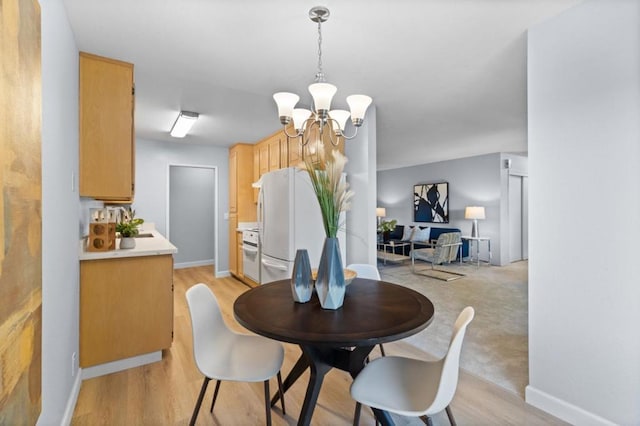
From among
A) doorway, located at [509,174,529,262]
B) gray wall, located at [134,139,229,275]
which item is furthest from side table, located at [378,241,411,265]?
gray wall, located at [134,139,229,275]

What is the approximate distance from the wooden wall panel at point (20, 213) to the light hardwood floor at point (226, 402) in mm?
832

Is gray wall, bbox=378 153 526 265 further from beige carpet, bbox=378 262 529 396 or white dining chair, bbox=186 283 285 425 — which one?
white dining chair, bbox=186 283 285 425

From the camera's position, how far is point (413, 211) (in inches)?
329

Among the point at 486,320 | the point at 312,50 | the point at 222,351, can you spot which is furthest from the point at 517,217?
the point at 222,351

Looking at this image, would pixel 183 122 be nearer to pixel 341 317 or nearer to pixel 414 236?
pixel 341 317

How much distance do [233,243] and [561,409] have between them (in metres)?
4.67

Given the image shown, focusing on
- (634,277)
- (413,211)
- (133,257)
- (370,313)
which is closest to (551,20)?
(634,277)

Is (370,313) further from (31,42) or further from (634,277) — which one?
(31,42)

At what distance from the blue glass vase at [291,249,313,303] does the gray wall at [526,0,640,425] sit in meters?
1.41

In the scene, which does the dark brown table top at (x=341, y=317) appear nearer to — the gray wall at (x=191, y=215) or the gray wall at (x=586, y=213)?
the gray wall at (x=586, y=213)

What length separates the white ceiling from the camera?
70.5 inches

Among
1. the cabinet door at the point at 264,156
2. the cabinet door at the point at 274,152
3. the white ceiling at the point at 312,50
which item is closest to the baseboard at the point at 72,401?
the white ceiling at the point at 312,50

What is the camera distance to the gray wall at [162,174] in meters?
5.17

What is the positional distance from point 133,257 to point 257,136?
2891mm
